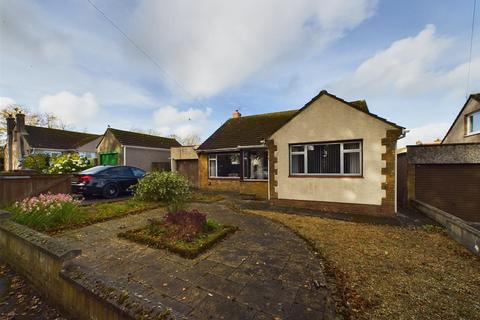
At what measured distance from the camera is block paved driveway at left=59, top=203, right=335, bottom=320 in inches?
99.6

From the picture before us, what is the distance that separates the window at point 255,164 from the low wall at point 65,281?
9.58 meters

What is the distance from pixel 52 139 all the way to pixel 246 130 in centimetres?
2678

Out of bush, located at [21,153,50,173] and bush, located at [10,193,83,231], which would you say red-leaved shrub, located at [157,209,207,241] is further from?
bush, located at [21,153,50,173]

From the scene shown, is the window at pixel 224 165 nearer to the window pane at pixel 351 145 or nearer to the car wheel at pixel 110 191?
the car wheel at pixel 110 191

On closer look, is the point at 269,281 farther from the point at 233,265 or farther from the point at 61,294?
the point at 61,294

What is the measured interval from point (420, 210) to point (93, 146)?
32695 millimetres

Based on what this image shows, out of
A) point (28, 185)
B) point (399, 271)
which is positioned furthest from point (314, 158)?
point (28, 185)

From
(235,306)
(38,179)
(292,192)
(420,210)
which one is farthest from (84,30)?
(420,210)

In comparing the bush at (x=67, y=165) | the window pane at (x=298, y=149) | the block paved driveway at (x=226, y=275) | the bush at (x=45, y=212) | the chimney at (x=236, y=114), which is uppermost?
the chimney at (x=236, y=114)

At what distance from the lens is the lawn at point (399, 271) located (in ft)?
8.75

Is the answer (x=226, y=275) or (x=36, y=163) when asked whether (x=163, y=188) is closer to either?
(x=226, y=275)

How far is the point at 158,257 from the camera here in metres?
3.84

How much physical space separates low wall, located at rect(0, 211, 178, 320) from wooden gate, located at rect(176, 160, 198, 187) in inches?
482

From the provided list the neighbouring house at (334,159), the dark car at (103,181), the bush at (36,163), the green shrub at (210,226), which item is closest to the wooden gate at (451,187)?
the neighbouring house at (334,159)
